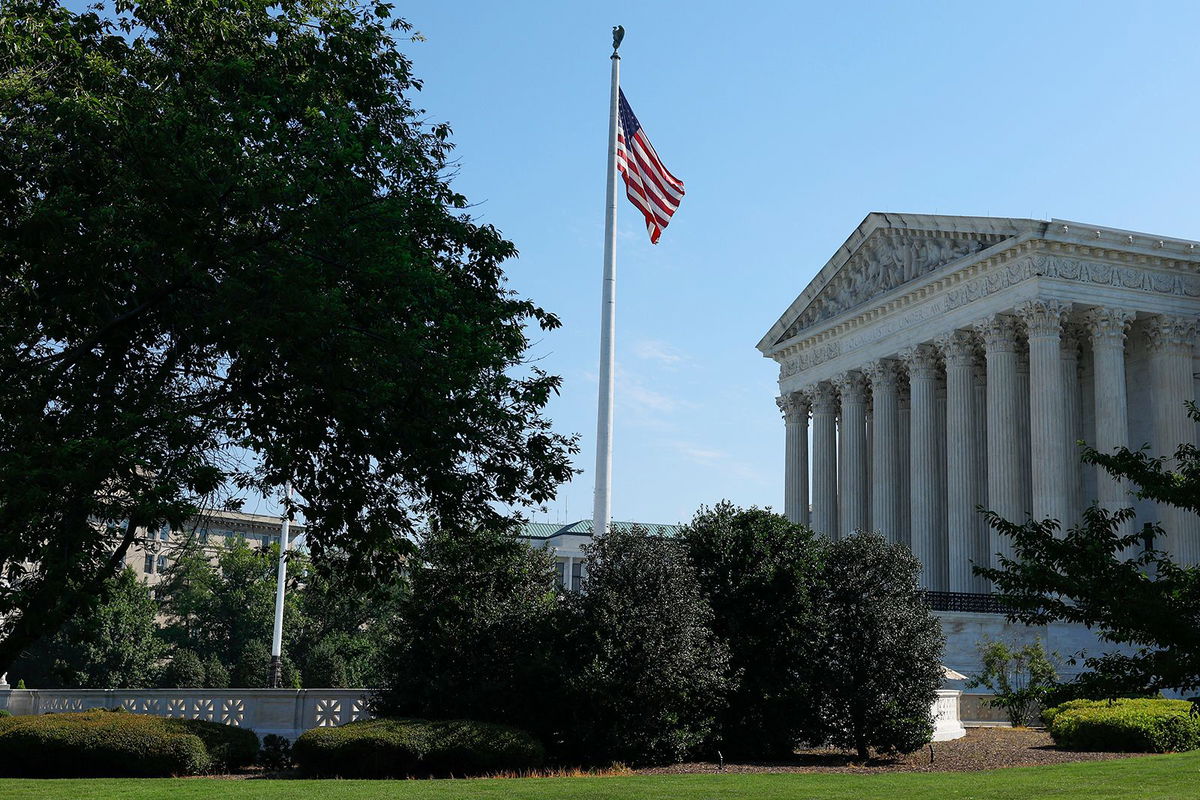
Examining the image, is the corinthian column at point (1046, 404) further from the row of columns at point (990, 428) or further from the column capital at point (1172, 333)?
the column capital at point (1172, 333)

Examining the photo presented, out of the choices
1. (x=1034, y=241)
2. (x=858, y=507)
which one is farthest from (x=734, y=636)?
(x=858, y=507)

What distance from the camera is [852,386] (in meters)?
65.1

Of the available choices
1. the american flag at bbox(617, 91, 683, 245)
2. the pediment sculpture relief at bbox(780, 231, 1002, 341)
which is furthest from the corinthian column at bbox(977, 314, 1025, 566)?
the american flag at bbox(617, 91, 683, 245)

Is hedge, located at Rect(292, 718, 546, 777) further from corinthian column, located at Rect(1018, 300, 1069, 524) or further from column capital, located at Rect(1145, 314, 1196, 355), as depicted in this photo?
column capital, located at Rect(1145, 314, 1196, 355)

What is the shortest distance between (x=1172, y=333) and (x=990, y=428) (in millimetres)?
8681

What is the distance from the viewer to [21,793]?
21234mm

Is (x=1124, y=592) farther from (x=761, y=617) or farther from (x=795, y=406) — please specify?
(x=795, y=406)

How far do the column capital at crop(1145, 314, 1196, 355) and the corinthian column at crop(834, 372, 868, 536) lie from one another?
50.9ft

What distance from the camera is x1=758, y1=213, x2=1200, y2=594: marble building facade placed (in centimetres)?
5109

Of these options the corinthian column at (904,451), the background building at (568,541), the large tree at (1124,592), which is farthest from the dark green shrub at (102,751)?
the background building at (568,541)

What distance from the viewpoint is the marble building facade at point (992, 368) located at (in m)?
51.1

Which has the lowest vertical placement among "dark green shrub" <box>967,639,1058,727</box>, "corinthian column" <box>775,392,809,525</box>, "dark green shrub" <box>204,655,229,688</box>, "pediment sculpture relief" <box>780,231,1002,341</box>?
"dark green shrub" <box>204,655,229,688</box>

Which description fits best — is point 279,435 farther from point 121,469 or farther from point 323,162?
point 323,162

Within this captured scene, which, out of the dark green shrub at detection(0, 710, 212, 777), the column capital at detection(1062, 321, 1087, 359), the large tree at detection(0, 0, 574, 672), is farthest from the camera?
the column capital at detection(1062, 321, 1087, 359)
